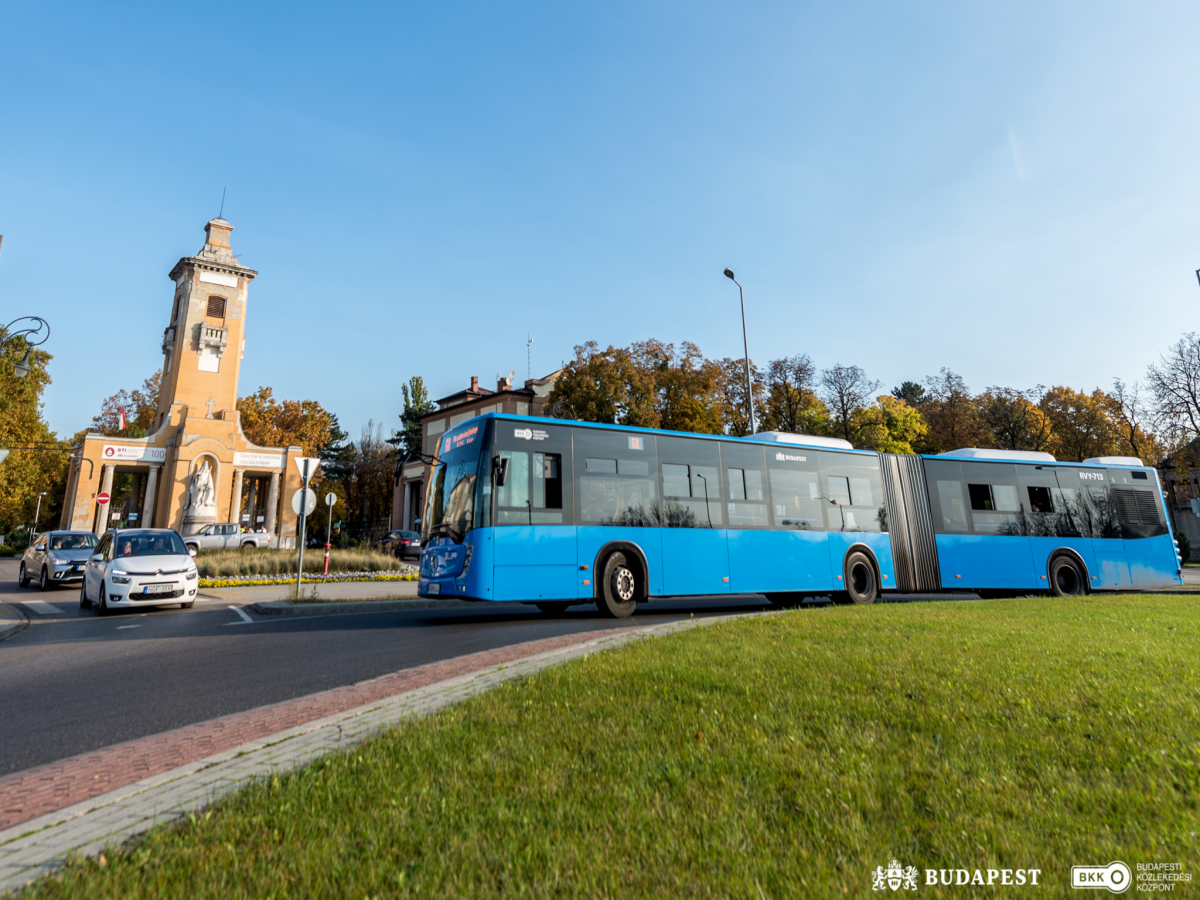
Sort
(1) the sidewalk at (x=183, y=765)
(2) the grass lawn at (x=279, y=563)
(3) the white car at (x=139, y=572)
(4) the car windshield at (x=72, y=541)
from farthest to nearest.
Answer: (2) the grass lawn at (x=279, y=563) → (4) the car windshield at (x=72, y=541) → (3) the white car at (x=139, y=572) → (1) the sidewalk at (x=183, y=765)

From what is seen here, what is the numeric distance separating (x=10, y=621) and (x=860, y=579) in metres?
16.8

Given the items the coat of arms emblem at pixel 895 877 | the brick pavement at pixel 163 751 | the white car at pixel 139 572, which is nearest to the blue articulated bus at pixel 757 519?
the brick pavement at pixel 163 751

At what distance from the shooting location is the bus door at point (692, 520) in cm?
1237

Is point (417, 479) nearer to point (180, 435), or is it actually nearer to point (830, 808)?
point (180, 435)

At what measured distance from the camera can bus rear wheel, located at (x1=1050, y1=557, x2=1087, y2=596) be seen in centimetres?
1542

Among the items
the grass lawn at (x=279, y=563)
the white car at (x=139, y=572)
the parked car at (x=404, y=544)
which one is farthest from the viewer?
the parked car at (x=404, y=544)

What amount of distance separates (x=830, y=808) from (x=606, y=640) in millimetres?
5181

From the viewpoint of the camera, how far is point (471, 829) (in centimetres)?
254

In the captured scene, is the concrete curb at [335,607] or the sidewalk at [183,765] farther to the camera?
the concrete curb at [335,607]

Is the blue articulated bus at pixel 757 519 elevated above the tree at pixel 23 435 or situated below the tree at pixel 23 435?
below

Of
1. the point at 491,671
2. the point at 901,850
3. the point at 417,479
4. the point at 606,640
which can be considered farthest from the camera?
the point at 417,479

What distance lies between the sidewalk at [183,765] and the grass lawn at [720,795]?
31 centimetres

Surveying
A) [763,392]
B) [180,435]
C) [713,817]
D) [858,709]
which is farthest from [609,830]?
[180,435]

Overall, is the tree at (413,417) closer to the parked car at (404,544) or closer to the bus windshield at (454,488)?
the parked car at (404,544)
